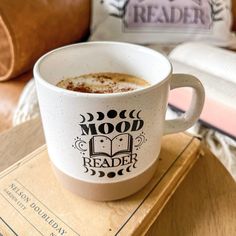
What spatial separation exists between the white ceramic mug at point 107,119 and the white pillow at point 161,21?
0.43 m

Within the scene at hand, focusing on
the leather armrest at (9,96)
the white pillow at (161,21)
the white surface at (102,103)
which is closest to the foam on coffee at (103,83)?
the white surface at (102,103)

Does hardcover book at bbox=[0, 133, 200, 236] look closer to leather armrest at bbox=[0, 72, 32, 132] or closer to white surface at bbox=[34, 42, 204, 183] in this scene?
white surface at bbox=[34, 42, 204, 183]

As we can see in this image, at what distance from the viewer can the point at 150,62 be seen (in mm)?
337

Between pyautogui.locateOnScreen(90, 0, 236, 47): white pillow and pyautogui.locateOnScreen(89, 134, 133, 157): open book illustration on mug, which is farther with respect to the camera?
pyautogui.locateOnScreen(90, 0, 236, 47): white pillow

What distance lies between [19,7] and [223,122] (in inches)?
15.6

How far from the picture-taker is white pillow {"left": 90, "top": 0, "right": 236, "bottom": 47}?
75 cm

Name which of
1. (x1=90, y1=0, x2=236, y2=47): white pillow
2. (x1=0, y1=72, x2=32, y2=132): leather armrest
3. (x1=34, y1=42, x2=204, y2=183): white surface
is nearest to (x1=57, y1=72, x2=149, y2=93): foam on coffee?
(x1=34, y1=42, x2=204, y2=183): white surface

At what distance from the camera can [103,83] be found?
0.34m

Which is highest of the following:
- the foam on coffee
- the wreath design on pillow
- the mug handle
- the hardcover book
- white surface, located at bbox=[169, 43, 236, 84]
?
the foam on coffee

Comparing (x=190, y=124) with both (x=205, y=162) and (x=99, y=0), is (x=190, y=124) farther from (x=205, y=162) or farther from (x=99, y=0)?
(x=99, y=0)

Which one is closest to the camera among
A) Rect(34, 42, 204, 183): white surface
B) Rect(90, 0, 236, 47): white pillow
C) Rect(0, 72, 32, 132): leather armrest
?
Rect(34, 42, 204, 183): white surface

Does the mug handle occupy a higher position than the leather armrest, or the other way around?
the mug handle

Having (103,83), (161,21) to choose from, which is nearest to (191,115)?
(103,83)

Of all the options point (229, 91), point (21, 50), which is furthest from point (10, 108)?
point (229, 91)
